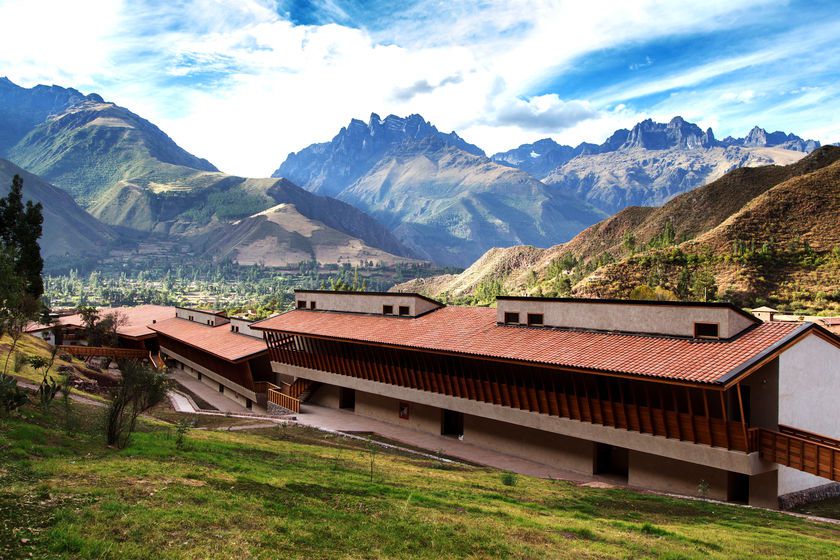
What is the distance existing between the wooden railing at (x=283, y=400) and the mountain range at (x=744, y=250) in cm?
4667

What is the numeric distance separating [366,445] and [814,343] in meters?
19.4

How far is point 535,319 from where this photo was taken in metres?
31.1

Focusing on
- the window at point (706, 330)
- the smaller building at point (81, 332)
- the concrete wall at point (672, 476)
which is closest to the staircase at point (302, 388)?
the concrete wall at point (672, 476)

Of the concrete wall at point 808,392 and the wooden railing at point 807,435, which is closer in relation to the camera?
the wooden railing at point 807,435

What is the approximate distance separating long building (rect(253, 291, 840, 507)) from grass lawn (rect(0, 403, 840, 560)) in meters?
3.03

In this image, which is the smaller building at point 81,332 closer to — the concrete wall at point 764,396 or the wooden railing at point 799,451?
the concrete wall at point 764,396

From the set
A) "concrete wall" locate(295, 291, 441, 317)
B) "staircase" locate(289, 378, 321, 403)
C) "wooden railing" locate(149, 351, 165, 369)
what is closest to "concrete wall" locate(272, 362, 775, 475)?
"staircase" locate(289, 378, 321, 403)

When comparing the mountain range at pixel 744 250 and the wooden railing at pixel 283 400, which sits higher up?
the mountain range at pixel 744 250

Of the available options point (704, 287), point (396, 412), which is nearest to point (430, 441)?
point (396, 412)

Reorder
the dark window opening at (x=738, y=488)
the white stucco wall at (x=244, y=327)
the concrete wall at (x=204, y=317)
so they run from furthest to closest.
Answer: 1. the concrete wall at (x=204, y=317)
2. the white stucco wall at (x=244, y=327)
3. the dark window opening at (x=738, y=488)

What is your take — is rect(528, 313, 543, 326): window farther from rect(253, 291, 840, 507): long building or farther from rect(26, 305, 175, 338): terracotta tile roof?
rect(26, 305, 175, 338): terracotta tile roof

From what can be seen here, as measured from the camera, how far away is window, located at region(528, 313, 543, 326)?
30.9 meters

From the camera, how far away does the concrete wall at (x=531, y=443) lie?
26.6 meters

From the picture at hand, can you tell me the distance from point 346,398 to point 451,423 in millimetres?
10254
